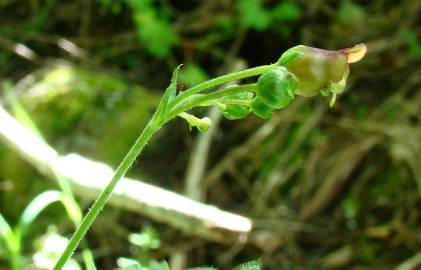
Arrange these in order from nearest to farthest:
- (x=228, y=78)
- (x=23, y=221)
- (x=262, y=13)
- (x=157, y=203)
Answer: (x=228, y=78), (x=23, y=221), (x=157, y=203), (x=262, y=13)

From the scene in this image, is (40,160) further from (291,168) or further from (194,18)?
(194,18)

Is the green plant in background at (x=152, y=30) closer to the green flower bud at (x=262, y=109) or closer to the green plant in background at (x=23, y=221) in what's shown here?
the green plant in background at (x=23, y=221)

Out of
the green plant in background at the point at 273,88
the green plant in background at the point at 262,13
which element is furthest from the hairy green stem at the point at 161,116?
the green plant in background at the point at 262,13

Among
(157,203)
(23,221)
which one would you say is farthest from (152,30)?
(23,221)

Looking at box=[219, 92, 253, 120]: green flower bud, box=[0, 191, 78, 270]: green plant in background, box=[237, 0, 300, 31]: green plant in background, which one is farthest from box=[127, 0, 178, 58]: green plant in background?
box=[219, 92, 253, 120]: green flower bud

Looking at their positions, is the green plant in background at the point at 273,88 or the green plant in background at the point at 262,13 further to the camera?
the green plant in background at the point at 262,13

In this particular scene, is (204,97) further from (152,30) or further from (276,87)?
(152,30)
